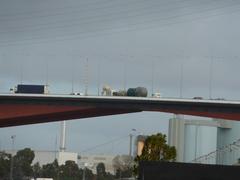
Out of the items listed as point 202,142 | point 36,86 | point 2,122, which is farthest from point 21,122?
point 202,142

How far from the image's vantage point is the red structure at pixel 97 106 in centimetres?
6512

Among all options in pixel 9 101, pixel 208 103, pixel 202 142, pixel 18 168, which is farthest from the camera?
pixel 18 168

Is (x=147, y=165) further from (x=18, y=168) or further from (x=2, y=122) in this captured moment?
(x=18, y=168)

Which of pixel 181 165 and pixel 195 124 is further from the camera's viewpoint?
pixel 195 124

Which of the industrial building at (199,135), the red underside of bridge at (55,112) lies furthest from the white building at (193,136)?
the red underside of bridge at (55,112)

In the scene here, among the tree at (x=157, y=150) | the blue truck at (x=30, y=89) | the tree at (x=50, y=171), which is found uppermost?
the blue truck at (x=30, y=89)

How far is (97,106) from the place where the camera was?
2680 inches

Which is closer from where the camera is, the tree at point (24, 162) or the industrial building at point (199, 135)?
the industrial building at point (199, 135)

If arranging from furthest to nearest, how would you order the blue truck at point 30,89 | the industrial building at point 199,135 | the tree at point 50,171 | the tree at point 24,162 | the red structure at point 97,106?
the tree at point 24,162 → the tree at point 50,171 → the industrial building at point 199,135 → the blue truck at point 30,89 → the red structure at point 97,106

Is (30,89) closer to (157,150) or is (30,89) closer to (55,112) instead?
(55,112)

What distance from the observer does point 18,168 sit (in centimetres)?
13200

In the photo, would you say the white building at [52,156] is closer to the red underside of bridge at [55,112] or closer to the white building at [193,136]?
the white building at [193,136]

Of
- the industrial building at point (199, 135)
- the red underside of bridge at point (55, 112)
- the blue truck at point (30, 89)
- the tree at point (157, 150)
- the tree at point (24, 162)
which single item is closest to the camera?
the tree at point (157, 150)

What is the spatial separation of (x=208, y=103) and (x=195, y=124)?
60808 mm
